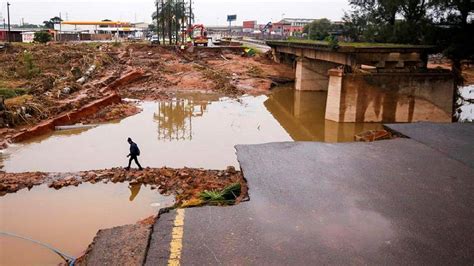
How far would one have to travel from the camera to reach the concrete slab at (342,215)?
5.29 metres

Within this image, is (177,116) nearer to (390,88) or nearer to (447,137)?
(390,88)

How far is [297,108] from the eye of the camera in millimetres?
29781

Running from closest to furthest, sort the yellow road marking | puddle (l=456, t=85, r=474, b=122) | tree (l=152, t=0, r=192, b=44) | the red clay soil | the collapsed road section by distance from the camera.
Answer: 1. the yellow road marking
2. the collapsed road section
3. the red clay soil
4. puddle (l=456, t=85, r=474, b=122)
5. tree (l=152, t=0, r=192, b=44)

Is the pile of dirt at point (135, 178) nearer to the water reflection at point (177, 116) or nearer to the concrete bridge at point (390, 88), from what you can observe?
the water reflection at point (177, 116)

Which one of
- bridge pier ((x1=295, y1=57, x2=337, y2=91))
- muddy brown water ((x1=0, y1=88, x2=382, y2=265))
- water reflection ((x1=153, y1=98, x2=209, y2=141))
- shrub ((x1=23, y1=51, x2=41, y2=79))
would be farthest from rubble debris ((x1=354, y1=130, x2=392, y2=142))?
shrub ((x1=23, y1=51, x2=41, y2=79))

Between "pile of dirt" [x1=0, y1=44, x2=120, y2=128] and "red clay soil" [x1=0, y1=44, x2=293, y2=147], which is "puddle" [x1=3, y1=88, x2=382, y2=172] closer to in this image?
"red clay soil" [x1=0, y1=44, x2=293, y2=147]

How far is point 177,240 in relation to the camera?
564 centimetres

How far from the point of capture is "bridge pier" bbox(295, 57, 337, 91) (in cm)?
3606

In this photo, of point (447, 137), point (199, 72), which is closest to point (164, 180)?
point (447, 137)

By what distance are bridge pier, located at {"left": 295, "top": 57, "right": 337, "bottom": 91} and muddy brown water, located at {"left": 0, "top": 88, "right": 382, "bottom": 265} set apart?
2.73 m

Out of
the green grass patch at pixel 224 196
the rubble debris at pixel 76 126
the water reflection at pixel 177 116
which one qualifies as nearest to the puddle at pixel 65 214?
the green grass patch at pixel 224 196

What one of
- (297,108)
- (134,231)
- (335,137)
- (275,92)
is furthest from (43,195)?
(275,92)

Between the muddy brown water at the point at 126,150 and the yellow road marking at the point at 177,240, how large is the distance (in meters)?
2.89

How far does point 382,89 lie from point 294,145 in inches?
551
